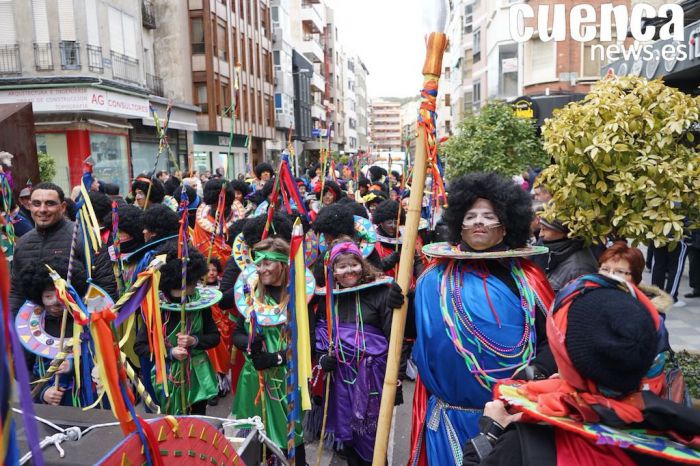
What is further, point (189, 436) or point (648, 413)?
point (189, 436)

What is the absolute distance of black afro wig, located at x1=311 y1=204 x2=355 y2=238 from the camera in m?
4.98

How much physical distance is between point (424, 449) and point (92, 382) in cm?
207

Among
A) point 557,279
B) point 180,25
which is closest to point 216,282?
point 557,279

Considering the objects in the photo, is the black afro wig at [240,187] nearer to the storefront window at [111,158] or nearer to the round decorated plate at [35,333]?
the round decorated plate at [35,333]

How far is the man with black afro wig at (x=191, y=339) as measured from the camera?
3832 millimetres

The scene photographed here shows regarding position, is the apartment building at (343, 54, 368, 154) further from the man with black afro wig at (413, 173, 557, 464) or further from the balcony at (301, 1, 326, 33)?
the man with black afro wig at (413, 173, 557, 464)

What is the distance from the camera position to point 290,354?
2289 mm

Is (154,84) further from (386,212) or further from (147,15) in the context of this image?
(386,212)

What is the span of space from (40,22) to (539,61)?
20.7 m

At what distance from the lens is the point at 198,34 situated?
29141 mm

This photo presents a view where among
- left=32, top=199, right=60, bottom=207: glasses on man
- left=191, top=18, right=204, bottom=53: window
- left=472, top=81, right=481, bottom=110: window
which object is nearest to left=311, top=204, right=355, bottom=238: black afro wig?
left=32, top=199, right=60, bottom=207: glasses on man

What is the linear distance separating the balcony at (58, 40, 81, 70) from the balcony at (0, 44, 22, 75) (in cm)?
138

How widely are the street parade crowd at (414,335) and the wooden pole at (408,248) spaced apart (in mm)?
148

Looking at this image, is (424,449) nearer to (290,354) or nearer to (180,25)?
(290,354)
